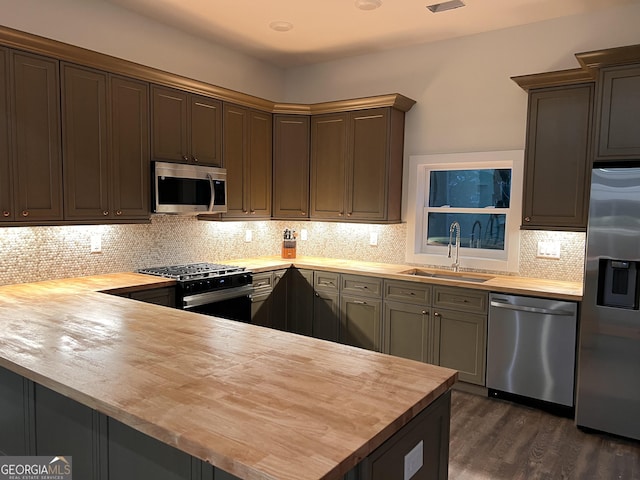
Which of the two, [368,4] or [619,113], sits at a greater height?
[368,4]

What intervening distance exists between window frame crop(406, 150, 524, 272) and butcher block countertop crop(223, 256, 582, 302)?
0.39 feet

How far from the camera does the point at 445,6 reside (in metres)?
3.66

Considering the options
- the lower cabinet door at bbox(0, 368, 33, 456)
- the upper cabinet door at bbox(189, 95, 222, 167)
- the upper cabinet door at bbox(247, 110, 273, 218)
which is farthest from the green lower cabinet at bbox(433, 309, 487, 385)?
the lower cabinet door at bbox(0, 368, 33, 456)

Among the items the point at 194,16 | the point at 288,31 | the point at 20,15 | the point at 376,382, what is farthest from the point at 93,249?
the point at 376,382

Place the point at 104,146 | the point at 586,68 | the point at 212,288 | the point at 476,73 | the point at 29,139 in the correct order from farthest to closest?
the point at 476,73, the point at 212,288, the point at 104,146, the point at 586,68, the point at 29,139

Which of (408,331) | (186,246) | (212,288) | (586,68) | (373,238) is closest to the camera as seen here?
(586,68)

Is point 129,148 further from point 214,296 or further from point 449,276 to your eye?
point 449,276

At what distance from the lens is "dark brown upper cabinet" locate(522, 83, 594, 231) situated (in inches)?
137

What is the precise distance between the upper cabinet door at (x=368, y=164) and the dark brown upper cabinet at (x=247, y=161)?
84 centimetres

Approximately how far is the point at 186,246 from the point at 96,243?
84 centimetres

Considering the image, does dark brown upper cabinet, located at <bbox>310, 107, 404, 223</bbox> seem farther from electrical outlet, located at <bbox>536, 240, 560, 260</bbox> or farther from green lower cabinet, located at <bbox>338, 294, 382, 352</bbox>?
electrical outlet, located at <bbox>536, 240, 560, 260</bbox>

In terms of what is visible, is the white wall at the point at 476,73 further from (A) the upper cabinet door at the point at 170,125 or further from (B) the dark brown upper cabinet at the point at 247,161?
(A) the upper cabinet door at the point at 170,125

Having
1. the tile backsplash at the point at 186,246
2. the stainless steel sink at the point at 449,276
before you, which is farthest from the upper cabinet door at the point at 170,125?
the stainless steel sink at the point at 449,276

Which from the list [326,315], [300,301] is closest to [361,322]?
[326,315]
